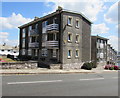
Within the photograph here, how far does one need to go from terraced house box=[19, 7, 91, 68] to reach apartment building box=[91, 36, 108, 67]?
563cm

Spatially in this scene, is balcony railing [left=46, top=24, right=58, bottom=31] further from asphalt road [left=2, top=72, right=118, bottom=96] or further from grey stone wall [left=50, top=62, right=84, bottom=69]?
asphalt road [left=2, top=72, right=118, bottom=96]

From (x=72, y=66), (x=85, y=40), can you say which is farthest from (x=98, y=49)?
(x=72, y=66)

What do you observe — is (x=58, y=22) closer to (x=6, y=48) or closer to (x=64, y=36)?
(x=64, y=36)

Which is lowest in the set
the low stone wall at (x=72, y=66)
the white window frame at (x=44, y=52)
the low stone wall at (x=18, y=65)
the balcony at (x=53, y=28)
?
the low stone wall at (x=72, y=66)

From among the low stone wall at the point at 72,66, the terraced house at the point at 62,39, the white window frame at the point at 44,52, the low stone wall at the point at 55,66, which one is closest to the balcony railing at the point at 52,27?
the terraced house at the point at 62,39

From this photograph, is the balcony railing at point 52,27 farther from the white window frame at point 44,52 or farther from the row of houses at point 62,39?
the white window frame at point 44,52

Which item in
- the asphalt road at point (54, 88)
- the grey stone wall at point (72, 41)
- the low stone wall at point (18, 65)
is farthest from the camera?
the grey stone wall at point (72, 41)

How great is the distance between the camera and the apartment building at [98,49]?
3484cm

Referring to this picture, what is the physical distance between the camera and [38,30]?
29984 mm

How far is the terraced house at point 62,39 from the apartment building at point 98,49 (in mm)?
5634

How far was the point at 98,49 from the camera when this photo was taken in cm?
3600

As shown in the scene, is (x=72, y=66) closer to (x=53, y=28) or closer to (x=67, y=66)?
(x=67, y=66)

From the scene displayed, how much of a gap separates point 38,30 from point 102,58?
19.9 metres

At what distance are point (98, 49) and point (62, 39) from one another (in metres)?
16.4
